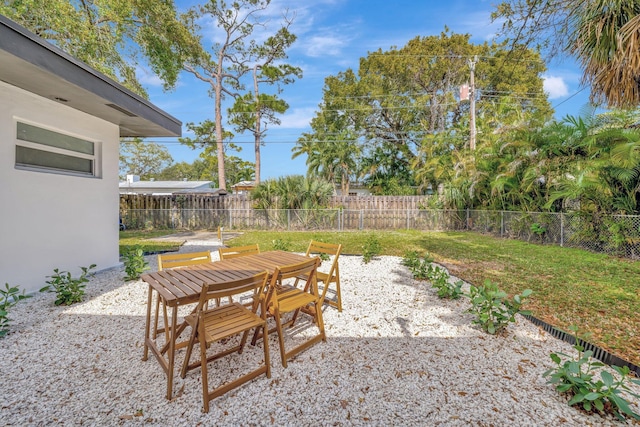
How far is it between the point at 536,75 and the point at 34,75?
85.8 feet

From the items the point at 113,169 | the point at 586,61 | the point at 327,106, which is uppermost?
the point at 327,106

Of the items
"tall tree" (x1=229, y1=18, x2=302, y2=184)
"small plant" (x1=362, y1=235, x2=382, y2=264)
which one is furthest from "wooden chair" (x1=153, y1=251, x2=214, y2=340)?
"tall tree" (x1=229, y1=18, x2=302, y2=184)

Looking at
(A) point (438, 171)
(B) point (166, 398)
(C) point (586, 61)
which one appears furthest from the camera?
(A) point (438, 171)

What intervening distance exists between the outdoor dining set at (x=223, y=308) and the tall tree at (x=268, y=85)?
15.9 meters

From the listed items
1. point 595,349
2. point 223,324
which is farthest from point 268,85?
point 595,349

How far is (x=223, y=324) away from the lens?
2.19 m

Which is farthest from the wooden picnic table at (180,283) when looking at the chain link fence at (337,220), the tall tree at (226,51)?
the tall tree at (226,51)

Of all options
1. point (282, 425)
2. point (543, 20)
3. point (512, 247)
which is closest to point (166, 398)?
point (282, 425)

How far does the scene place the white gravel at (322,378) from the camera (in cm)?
189

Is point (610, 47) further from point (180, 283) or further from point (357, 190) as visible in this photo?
→ point (357, 190)

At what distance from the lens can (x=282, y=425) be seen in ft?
5.98

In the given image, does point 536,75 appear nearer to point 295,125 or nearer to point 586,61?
point 295,125

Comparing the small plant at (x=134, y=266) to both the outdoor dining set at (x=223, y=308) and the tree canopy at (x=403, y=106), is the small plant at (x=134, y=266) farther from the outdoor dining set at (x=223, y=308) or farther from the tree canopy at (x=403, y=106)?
the tree canopy at (x=403, y=106)

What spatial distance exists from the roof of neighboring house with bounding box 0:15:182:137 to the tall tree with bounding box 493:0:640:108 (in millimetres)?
5767
